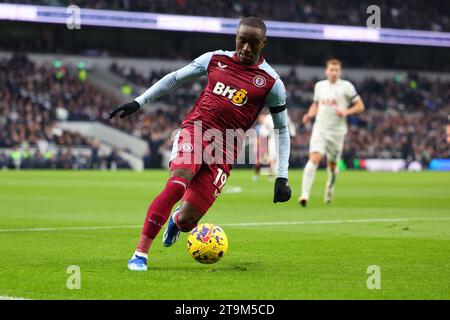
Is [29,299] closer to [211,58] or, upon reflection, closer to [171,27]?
[211,58]

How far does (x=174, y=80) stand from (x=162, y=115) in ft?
134

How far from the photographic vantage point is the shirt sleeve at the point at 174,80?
785cm

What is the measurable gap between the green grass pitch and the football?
0.11 metres

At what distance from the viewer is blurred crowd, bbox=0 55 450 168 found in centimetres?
4088

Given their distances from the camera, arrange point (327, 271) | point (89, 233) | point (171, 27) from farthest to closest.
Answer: point (171, 27), point (89, 233), point (327, 271)

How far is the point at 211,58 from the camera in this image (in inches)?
320

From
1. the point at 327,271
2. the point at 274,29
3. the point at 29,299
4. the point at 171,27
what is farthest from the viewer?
the point at 274,29

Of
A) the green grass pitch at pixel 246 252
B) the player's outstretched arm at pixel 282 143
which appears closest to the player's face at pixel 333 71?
the green grass pitch at pixel 246 252

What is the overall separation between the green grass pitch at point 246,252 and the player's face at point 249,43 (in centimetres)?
190

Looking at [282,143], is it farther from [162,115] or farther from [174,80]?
[162,115]
